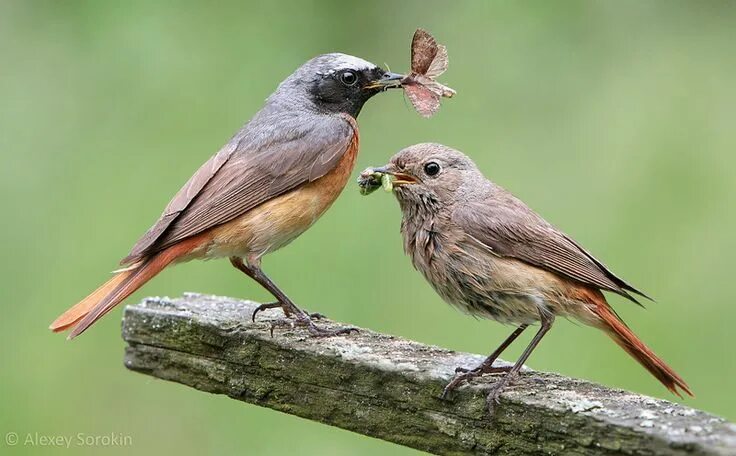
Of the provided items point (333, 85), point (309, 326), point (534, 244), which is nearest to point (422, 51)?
point (534, 244)

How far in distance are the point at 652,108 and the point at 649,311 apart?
1973mm

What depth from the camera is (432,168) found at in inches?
194

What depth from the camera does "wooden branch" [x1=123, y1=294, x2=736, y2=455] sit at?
356cm

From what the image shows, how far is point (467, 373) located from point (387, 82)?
6.22 feet

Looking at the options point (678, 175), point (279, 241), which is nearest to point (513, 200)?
point (279, 241)

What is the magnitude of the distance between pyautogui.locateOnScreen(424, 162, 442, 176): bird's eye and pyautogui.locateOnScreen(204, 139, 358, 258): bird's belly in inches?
30.5

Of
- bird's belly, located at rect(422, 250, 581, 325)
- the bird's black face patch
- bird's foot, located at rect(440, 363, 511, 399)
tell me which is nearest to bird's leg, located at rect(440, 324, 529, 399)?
bird's foot, located at rect(440, 363, 511, 399)

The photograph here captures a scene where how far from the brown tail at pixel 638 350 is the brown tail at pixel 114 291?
1746mm

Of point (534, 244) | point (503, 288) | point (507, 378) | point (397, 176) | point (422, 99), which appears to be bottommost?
point (507, 378)

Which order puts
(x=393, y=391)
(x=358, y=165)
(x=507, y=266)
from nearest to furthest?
(x=393, y=391), (x=507, y=266), (x=358, y=165)

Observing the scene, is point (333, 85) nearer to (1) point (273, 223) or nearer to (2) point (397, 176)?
(1) point (273, 223)

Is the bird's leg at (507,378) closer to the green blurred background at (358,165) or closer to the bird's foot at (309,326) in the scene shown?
the bird's foot at (309,326)

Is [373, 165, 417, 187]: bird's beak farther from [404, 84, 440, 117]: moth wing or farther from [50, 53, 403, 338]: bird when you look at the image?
[50, 53, 403, 338]: bird

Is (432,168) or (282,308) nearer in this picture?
(432,168)
